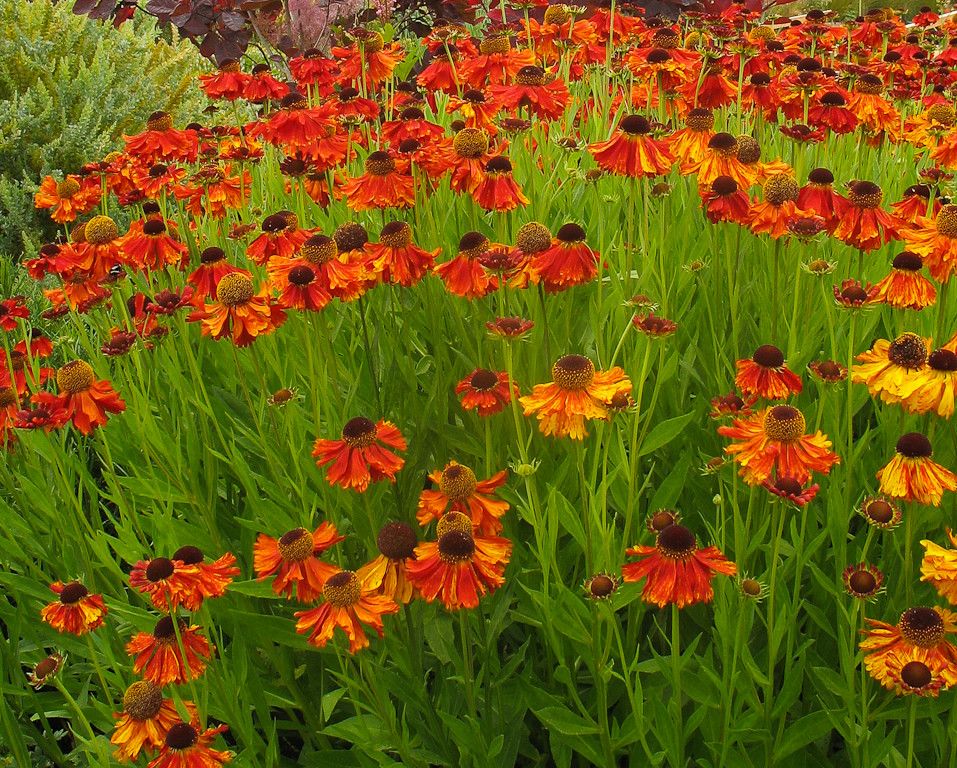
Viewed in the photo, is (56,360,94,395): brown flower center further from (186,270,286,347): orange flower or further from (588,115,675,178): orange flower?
(588,115,675,178): orange flower

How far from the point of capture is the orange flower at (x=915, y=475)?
1.21 metres

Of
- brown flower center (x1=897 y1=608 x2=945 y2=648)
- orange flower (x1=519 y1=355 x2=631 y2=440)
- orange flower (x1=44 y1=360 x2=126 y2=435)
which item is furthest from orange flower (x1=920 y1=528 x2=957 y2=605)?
orange flower (x1=44 y1=360 x2=126 y2=435)

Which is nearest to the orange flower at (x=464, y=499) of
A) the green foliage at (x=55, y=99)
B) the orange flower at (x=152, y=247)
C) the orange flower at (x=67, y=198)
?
the orange flower at (x=152, y=247)

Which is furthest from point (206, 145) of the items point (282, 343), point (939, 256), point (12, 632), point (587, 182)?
point (939, 256)

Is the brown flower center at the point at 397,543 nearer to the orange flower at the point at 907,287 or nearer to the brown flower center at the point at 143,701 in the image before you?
the brown flower center at the point at 143,701

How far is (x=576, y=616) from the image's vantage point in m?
1.46

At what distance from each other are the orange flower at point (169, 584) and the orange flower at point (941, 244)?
121 cm

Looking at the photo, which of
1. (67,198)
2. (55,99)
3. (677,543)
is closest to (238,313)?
(677,543)

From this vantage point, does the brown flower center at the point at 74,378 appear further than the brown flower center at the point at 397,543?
Yes

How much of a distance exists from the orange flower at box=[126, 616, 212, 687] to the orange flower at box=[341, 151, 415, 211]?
0.95m

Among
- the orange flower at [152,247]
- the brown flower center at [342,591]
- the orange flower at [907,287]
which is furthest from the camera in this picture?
the orange flower at [152,247]

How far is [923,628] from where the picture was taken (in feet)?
3.84

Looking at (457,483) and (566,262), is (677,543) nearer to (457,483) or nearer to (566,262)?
(457,483)

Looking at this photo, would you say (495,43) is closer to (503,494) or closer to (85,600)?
(503,494)
